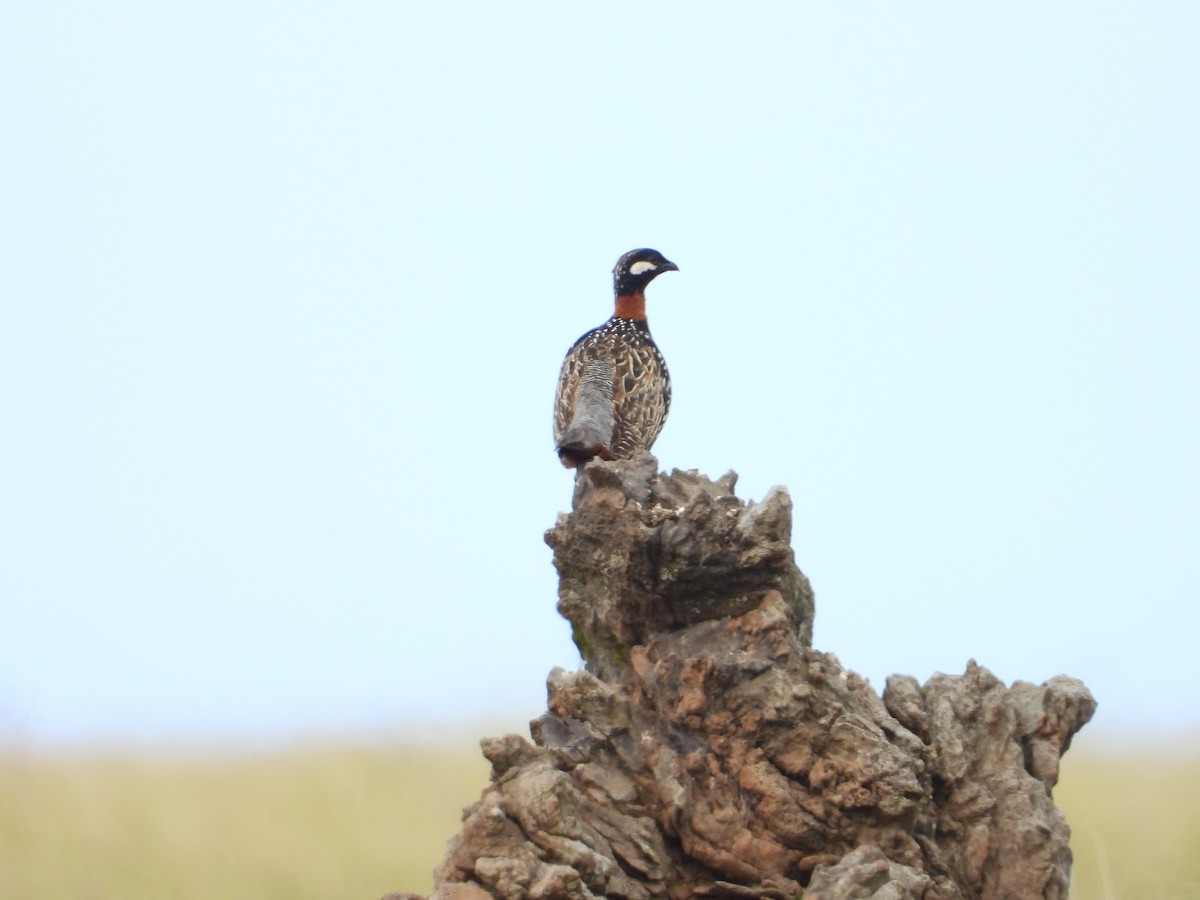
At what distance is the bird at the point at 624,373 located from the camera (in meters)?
10.0

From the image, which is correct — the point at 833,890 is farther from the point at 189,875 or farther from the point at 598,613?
the point at 189,875

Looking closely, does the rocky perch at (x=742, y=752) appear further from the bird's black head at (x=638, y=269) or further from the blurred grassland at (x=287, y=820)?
the bird's black head at (x=638, y=269)

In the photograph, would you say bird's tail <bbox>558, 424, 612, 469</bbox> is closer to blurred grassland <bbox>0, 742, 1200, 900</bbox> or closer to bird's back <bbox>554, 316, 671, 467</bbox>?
bird's back <bbox>554, 316, 671, 467</bbox>

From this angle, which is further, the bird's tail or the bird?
the bird

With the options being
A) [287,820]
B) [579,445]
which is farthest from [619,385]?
[287,820]

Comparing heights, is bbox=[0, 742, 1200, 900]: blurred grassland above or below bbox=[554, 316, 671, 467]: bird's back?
below

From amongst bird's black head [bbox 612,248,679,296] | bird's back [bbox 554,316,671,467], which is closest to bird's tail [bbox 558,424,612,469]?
bird's back [bbox 554,316,671,467]

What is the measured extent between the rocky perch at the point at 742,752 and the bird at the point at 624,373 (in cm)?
377

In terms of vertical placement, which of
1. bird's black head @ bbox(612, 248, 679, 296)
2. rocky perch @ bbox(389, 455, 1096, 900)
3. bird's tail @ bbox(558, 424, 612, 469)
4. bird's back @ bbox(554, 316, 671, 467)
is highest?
bird's black head @ bbox(612, 248, 679, 296)

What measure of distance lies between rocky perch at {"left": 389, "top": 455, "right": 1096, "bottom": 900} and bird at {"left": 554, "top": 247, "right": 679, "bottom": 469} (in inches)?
148

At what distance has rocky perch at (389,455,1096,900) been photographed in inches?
198

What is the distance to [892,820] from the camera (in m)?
5.10

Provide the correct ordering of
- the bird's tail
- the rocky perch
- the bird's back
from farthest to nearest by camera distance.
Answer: the bird's back → the bird's tail → the rocky perch

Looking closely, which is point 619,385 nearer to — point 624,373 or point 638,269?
point 624,373
